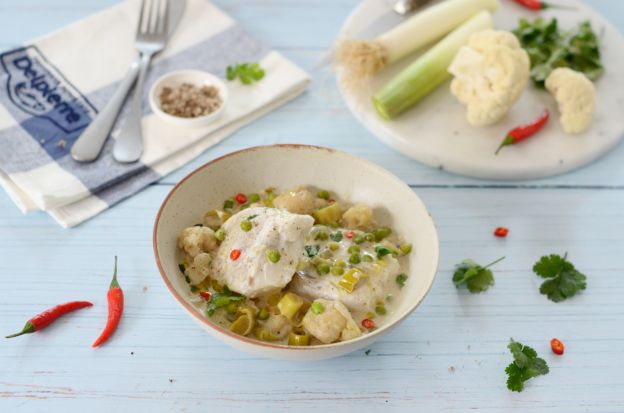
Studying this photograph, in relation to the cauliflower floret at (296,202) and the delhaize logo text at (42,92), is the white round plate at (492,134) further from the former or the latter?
the delhaize logo text at (42,92)

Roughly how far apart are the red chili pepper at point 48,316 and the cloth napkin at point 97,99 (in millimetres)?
518

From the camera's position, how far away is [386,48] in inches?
161

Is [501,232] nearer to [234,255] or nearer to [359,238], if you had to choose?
[359,238]

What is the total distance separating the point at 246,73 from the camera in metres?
4.09

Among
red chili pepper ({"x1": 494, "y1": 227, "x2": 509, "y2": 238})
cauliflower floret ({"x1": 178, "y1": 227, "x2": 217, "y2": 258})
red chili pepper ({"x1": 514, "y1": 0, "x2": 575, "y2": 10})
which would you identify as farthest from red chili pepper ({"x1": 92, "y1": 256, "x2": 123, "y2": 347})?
red chili pepper ({"x1": 514, "y1": 0, "x2": 575, "y2": 10})

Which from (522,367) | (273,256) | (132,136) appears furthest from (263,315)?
(132,136)

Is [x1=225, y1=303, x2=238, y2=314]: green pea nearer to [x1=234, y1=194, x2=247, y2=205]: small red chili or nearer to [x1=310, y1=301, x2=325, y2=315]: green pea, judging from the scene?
[x1=310, y1=301, x2=325, y2=315]: green pea

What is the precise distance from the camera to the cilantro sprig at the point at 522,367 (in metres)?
2.77

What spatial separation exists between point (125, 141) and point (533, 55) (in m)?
2.38

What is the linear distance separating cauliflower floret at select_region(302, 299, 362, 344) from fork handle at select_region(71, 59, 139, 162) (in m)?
1.62

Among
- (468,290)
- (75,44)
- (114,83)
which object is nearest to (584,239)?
(468,290)

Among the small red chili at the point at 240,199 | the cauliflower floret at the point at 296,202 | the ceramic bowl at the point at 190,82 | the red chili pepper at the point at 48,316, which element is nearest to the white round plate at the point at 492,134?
the ceramic bowl at the point at 190,82

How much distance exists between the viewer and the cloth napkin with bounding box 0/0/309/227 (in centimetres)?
347

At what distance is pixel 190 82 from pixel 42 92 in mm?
819
